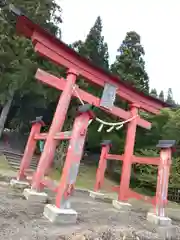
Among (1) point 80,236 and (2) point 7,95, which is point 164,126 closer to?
(2) point 7,95

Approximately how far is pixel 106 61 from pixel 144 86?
19.7 feet

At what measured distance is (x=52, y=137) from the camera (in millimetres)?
5469

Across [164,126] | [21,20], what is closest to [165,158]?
[21,20]

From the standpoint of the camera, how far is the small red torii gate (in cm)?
421

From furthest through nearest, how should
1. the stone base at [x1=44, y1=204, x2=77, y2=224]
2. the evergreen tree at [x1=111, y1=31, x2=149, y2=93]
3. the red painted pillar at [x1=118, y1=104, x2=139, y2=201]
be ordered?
1. the evergreen tree at [x1=111, y1=31, x2=149, y2=93]
2. the red painted pillar at [x1=118, y1=104, x2=139, y2=201]
3. the stone base at [x1=44, y1=204, x2=77, y2=224]

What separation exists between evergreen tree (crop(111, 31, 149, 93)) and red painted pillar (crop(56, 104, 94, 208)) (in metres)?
13.6

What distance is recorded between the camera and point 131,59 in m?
18.5

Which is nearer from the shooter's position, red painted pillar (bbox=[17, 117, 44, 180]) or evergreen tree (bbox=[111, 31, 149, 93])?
red painted pillar (bbox=[17, 117, 44, 180])

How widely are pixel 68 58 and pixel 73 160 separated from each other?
3.04 meters

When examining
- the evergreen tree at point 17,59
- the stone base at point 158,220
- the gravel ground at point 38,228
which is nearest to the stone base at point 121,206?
the stone base at point 158,220

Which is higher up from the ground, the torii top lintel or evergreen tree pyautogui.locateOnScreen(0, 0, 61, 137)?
evergreen tree pyautogui.locateOnScreen(0, 0, 61, 137)

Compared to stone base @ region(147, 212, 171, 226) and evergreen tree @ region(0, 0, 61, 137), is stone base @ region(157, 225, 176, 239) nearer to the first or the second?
stone base @ region(147, 212, 171, 226)

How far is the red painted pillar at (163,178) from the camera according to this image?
565 cm

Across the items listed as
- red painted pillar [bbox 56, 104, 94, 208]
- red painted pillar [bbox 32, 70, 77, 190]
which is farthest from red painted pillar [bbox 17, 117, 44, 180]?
red painted pillar [bbox 56, 104, 94, 208]
